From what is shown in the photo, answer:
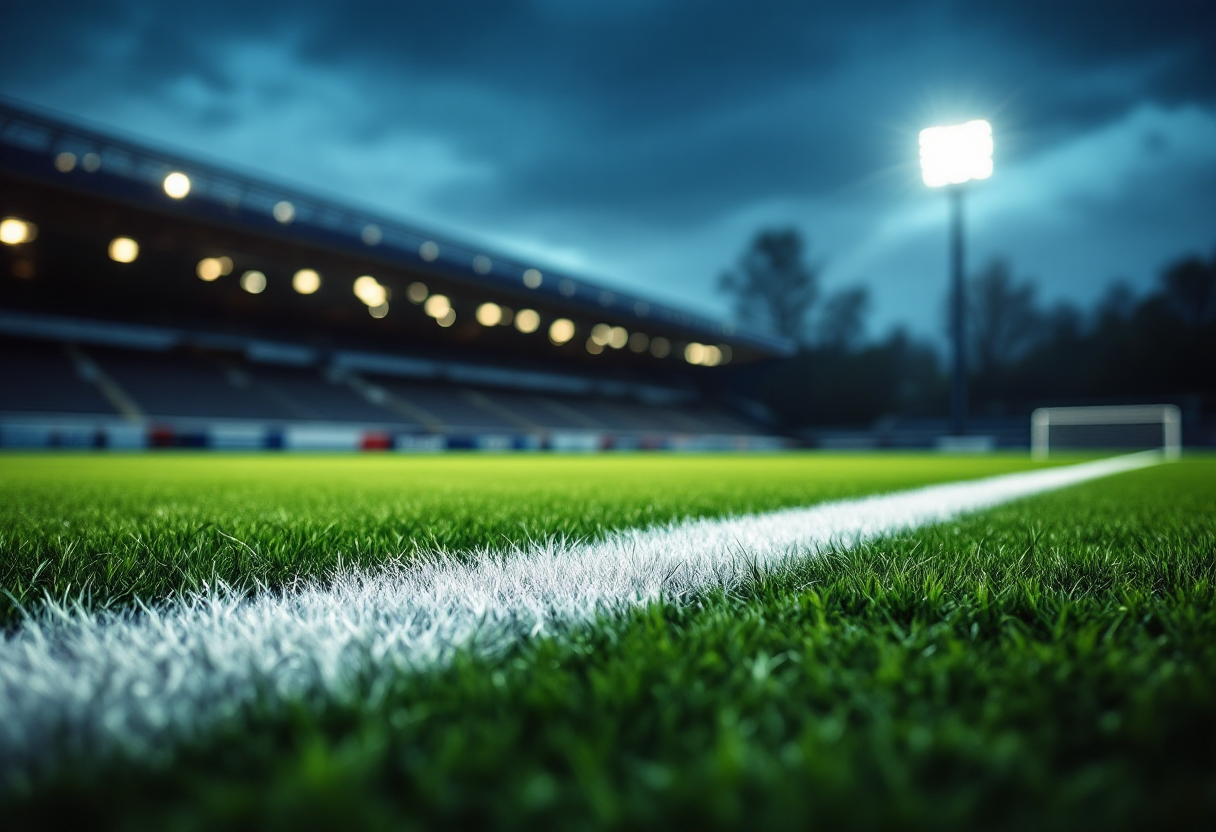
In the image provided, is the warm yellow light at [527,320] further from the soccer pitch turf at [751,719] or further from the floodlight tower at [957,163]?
the soccer pitch turf at [751,719]

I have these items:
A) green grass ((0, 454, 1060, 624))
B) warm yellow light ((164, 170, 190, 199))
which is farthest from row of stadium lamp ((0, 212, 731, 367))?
green grass ((0, 454, 1060, 624))

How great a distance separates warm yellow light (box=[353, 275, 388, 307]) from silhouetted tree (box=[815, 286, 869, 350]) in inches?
950

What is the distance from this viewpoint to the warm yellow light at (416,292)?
774 inches

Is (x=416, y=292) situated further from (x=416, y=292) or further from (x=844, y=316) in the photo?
(x=844, y=316)

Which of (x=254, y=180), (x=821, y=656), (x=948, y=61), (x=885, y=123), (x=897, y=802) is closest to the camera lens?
(x=897, y=802)

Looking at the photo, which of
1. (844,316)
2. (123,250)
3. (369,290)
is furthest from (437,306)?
(844,316)

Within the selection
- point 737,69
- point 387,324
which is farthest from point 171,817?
point 737,69

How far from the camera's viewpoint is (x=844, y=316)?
3619 cm

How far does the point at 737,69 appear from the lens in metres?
51.7

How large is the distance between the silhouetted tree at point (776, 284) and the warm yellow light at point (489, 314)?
1799 centimetres

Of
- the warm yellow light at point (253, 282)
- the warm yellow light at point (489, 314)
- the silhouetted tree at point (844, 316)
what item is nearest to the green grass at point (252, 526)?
the warm yellow light at point (253, 282)

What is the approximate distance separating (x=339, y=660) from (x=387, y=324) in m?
25.2

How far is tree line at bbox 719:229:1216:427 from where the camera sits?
1102 inches

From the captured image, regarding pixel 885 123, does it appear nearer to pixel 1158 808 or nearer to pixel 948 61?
pixel 948 61
